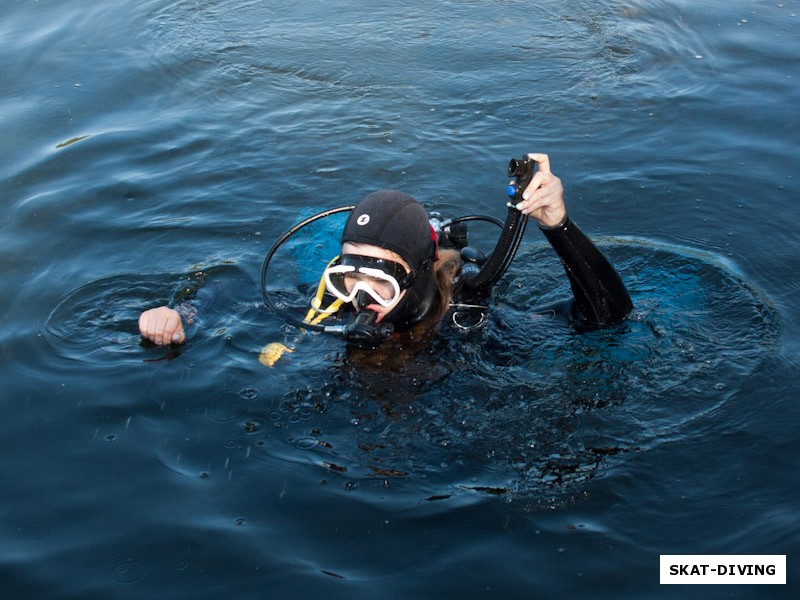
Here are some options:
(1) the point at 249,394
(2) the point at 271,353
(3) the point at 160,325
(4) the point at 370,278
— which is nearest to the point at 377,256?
(4) the point at 370,278

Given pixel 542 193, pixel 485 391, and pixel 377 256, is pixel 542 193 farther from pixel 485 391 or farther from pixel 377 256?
pixel 485 391

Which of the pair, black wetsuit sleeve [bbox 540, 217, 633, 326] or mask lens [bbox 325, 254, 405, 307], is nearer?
black wetsuit sleeve [bbox 540, 217, 633, 326]

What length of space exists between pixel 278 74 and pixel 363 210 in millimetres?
4548

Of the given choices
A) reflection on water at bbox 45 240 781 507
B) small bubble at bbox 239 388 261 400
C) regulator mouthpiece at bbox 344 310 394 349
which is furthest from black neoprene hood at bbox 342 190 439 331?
small bubble at bbox 239 388 261 400

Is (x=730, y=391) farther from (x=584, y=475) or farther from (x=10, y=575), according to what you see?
(x=10, y=575)

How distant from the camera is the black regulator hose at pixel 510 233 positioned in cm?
332

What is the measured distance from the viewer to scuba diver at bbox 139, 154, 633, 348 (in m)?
3.48

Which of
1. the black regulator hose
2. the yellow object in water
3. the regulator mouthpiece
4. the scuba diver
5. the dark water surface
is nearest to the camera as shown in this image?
the dark water surface

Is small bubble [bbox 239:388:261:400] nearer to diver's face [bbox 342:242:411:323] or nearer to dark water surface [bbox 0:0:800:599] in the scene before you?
dark water surface [bbox 0:0:800:599]

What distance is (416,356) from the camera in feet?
13.3

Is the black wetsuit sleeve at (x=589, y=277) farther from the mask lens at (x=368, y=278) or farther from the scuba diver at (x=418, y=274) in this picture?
the mask lens at (x=368, y=278)

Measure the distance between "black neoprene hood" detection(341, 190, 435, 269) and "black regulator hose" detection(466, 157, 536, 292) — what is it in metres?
0.30

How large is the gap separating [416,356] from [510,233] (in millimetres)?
852

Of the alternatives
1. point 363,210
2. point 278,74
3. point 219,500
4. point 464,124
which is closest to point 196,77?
point 278,74
